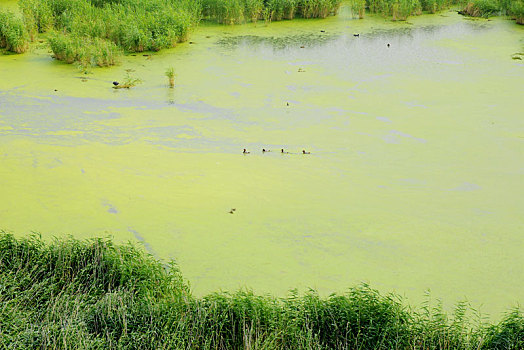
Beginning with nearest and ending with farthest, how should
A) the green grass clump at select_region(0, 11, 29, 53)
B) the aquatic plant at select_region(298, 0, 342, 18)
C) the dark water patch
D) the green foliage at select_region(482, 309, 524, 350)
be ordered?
the green foliage at select_region(482, 309, 524, 350), the dark water patch, the green grass clump at select_region(0, 11, 29, 53), the aquatic plant at select_region(298, 0, 342, 18)

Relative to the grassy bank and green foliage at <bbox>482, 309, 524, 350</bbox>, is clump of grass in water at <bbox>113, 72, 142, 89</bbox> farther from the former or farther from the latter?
green foliage at <bbox>482, 309, 524, 350</bbox>

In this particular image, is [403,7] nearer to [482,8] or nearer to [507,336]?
[482,8]

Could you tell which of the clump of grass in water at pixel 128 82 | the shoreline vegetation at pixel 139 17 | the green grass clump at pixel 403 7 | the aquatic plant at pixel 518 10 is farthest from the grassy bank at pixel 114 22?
the aquatic plant at pixel 518 10

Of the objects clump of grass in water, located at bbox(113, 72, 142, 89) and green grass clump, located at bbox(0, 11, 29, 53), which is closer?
clump of grass in water, located at bbox(113, 72, 142, 89)

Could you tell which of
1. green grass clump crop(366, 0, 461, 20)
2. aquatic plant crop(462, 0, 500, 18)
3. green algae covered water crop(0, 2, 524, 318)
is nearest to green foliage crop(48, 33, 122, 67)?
green algae covered water crop(0, 2, 524, 318)

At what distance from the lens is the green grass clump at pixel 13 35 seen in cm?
768

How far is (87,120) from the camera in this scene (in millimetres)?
5797

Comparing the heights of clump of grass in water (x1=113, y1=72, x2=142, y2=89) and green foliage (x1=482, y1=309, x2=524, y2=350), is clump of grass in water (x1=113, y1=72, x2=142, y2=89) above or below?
above

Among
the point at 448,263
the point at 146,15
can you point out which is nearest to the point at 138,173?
the point at 448,263

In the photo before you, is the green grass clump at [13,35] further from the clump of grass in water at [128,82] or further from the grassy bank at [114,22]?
the clump of grass in water at [128,82]

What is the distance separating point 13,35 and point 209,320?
621 centimetres

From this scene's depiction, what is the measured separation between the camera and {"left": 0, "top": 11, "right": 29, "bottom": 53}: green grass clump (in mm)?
7676

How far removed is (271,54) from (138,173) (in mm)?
3978

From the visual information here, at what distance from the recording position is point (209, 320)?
2.84 meters
